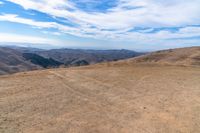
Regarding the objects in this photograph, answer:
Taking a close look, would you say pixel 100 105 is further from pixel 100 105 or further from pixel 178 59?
pixel 178 59

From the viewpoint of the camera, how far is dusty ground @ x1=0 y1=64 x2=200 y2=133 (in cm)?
959

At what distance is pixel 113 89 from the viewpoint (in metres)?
16.5

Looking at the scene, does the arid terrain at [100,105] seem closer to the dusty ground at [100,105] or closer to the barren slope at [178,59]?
the dusty ground at [100,105]

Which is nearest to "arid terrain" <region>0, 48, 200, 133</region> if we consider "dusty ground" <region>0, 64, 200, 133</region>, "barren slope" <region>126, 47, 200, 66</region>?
"dusty ground" <region>0, 64, 200, 133</region>

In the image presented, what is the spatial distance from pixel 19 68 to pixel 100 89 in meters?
156

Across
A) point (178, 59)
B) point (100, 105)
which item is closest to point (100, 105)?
point (100, 105)

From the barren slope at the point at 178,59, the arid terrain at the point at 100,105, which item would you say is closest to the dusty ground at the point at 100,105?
the arid terrain at the point at 100,105

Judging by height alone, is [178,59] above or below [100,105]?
above

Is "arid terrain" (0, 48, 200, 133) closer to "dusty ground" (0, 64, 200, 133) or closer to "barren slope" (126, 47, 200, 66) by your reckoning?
"dusty ground" (0, 64, 200, 133)

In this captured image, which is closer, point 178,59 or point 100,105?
point 100,105

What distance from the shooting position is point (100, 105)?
12.5 metres

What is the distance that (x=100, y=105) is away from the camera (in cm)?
1252

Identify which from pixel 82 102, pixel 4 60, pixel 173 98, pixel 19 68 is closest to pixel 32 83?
pixel 82 102

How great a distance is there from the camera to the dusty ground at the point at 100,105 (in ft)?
31.5
